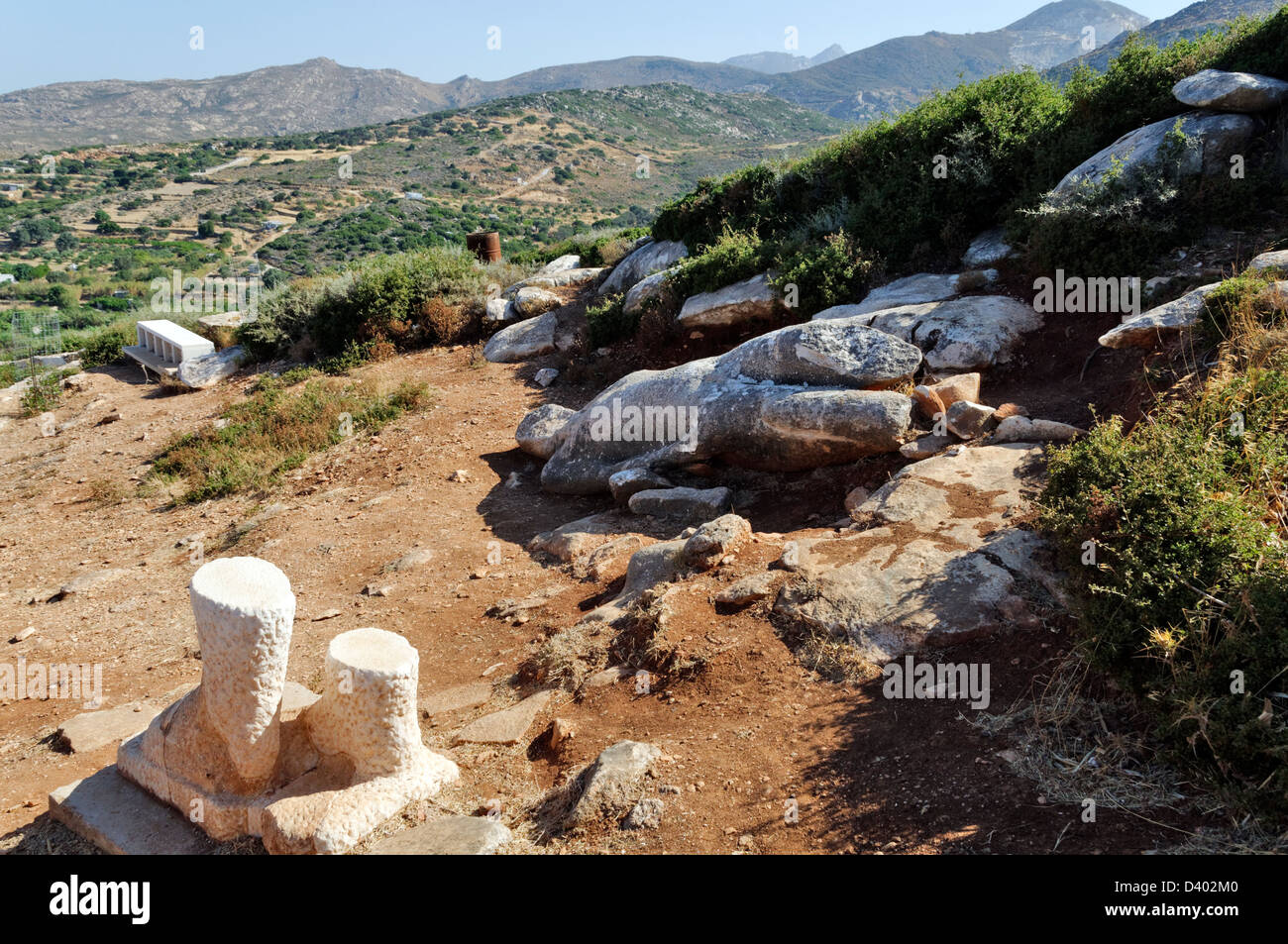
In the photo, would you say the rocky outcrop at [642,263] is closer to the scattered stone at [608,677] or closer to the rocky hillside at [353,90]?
the scattered stone at [608,677]

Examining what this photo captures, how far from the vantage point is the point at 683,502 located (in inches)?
310

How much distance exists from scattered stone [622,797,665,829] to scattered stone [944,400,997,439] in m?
4.49

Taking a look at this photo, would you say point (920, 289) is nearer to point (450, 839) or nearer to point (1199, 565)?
point (1199, 565)

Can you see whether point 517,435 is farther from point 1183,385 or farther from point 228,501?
point 1183,385

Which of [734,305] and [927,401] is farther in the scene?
[734,305]

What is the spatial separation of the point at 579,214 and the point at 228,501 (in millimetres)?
45475

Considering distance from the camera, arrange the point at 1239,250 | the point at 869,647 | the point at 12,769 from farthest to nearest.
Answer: the point at 1239,250 → the point at 12,769 → the point at 869,647

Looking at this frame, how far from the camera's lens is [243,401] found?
13492mm

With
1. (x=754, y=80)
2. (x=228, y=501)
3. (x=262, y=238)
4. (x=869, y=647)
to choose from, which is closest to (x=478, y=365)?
(x=228, y=501)

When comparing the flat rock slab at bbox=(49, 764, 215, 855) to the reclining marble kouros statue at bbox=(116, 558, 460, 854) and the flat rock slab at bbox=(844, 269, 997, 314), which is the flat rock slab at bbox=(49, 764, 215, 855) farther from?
the flat rock slab at bbox=(844, 269, 997, 314)

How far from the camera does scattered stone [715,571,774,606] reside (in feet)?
18.5

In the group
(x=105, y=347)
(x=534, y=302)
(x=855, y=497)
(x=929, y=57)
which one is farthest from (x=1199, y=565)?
(x=929, y=57)

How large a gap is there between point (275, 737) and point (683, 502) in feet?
14.5

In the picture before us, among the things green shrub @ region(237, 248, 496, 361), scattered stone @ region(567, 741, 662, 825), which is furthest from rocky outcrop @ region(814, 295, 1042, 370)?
green shrub @ region(237, 248, 496, 361)
